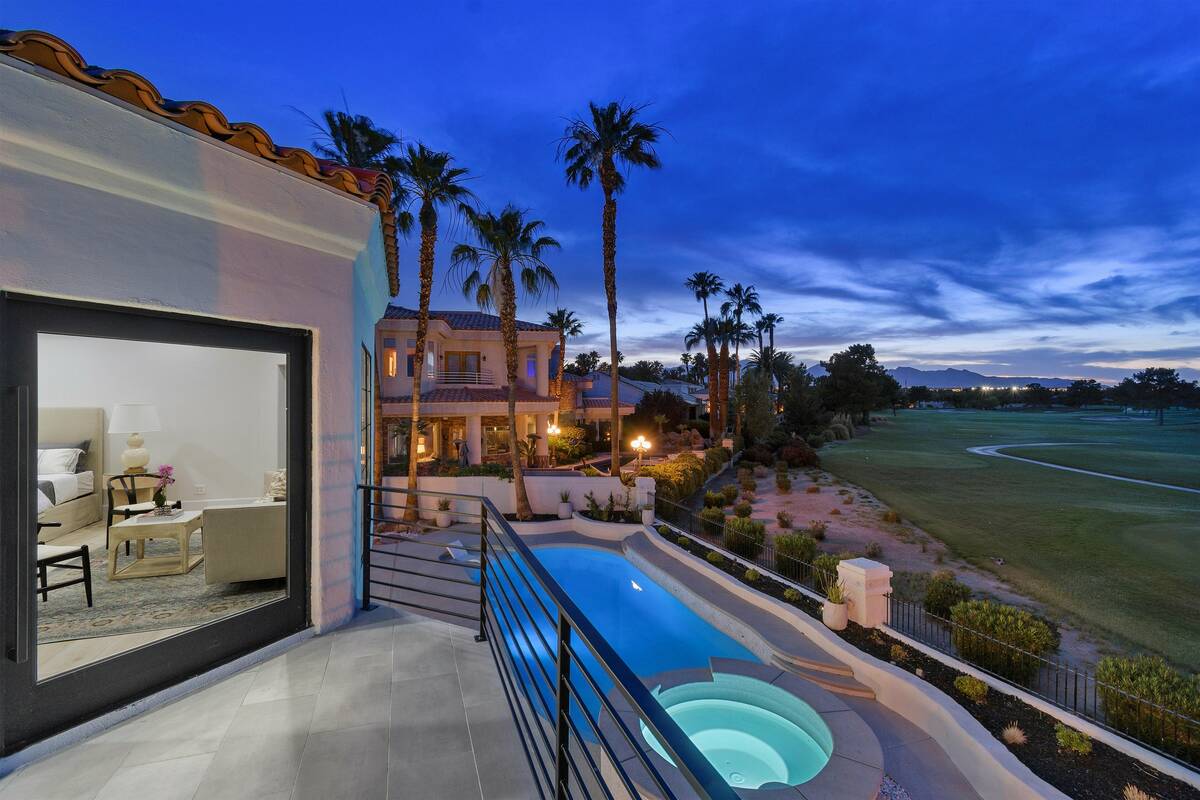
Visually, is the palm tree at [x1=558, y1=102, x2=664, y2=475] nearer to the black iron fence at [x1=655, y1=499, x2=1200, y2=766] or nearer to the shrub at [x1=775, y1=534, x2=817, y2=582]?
the shrub at [x1=775, y1=534, x2=817, y2=582]

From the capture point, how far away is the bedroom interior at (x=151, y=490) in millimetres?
3049

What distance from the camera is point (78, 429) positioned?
361 cm

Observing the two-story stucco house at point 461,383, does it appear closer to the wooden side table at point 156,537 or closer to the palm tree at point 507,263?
the palm tree at point 507,263

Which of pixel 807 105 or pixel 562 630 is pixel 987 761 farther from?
pixel 807 105

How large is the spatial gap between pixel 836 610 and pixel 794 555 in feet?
8.94

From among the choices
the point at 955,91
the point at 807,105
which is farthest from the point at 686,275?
the point at 955,91

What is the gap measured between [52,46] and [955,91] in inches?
1478

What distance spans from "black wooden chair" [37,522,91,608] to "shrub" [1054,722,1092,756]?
971 cm

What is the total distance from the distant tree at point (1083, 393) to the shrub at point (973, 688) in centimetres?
11120

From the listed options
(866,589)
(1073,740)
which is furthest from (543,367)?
(1073,740)

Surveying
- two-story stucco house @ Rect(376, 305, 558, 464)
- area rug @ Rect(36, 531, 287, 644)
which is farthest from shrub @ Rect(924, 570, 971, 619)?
two-story stucco house @ Rect(376, 305, 558, 464)

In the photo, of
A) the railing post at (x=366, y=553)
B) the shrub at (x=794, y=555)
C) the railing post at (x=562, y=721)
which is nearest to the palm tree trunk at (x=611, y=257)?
the shrub at (x=794, y=555)

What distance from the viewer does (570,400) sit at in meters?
30.0

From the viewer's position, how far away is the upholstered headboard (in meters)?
2.79
